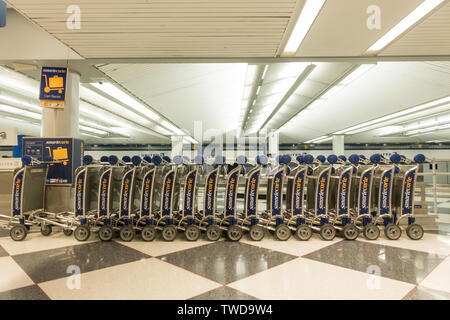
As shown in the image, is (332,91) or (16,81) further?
(332,91)

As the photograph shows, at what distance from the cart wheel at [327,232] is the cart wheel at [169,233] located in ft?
5.53

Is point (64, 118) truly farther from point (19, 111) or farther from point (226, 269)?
point (19, 111)

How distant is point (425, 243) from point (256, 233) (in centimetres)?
186

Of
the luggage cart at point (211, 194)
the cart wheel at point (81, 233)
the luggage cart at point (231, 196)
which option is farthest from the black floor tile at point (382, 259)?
the cart wheel at point (81, 233)

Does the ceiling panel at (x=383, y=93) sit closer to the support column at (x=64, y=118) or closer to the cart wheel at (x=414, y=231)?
the cart wheel at (x=414, y=231)

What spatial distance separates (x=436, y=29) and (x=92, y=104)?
7.53m

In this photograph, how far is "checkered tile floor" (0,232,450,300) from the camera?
161cm

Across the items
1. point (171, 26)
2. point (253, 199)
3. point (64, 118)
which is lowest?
point (253, 199)

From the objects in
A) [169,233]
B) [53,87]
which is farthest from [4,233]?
[169,233]

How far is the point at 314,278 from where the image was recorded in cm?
181

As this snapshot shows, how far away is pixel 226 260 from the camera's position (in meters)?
2.19
